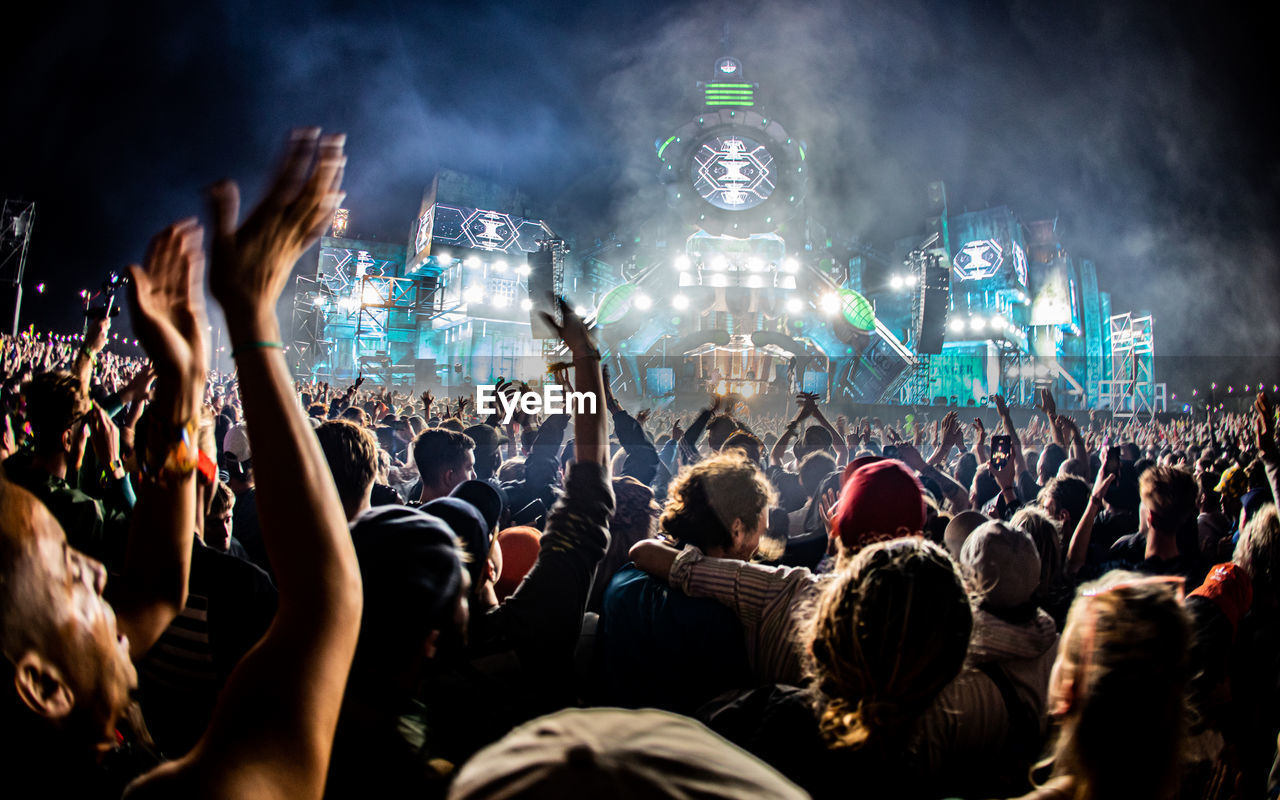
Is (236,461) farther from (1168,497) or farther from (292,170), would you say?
(1168,497)

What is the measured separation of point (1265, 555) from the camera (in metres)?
3.12

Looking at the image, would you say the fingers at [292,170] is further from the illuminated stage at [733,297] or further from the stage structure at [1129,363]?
the stage structure at [1129,363]

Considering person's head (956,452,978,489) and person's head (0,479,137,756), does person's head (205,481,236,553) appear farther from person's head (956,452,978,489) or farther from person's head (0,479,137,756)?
person's head (956,452,978,489)

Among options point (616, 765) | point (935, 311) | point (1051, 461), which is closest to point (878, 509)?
point (616, 765)

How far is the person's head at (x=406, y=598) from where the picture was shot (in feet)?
4.16

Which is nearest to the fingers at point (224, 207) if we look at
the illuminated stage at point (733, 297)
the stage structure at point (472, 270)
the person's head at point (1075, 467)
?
the person's head at point (1075, 467)

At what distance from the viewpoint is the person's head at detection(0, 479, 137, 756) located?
0.92m

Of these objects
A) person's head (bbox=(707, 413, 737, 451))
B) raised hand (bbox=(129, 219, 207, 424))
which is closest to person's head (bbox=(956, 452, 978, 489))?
person's head (bbox=(707, 413, 737, 451))

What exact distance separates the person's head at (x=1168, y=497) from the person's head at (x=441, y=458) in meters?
4.21

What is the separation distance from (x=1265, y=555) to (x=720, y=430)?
12.1 ft

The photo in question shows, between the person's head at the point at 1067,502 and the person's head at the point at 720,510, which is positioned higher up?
the person's head at the point at 720,510

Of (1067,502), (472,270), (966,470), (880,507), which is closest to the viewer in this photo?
(880,507)

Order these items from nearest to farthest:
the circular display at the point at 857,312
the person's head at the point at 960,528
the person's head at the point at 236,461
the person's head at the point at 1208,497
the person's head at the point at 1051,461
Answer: the person's head at the point at 960,528 < the person's head at the point at 236,461 < the person's head at the point at 1208,497 < the person's head at the point at 1051,461 < the circular display at the point at 857,312

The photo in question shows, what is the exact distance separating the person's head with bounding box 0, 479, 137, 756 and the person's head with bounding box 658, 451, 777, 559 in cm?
196
